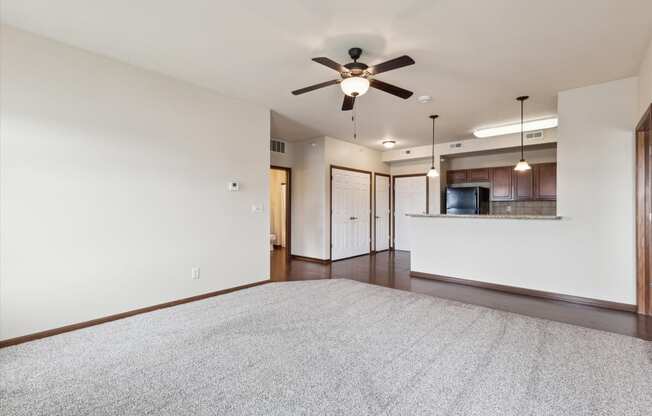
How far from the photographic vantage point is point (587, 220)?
12.0 ft

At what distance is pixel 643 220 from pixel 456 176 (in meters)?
3.80

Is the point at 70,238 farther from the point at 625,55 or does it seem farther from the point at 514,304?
the point at 625,55

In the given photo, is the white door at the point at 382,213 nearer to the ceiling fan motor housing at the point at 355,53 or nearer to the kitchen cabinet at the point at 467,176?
the kitchen cabinet at the point at 467,176

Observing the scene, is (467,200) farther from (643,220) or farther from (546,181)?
(643,220)

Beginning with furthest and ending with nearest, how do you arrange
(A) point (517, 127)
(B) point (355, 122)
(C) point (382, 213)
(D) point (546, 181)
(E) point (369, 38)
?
1. (C) point (382, 213)
2. (D) point (546, 181)
3. (B) point (355, 122)
4. (A) point (517, 127)
5. (E) point (369, 38)

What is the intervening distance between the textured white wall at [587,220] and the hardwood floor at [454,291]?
33 cm

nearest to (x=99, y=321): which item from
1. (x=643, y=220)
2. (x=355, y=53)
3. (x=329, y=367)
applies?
(x=329, y=367)

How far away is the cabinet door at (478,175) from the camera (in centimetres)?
651

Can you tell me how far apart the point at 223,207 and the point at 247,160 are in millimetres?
745

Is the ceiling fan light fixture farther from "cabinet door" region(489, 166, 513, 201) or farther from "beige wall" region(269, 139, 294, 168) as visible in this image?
"cabinet door" region(489, 166, 513, 201)

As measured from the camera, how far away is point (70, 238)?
9.18 ft

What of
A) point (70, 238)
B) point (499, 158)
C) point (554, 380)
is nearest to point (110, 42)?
point (70, 238)

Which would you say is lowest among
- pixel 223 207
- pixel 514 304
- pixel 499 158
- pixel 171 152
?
pixel 514 304

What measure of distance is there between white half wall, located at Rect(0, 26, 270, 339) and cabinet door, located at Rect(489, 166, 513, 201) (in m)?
5.13
